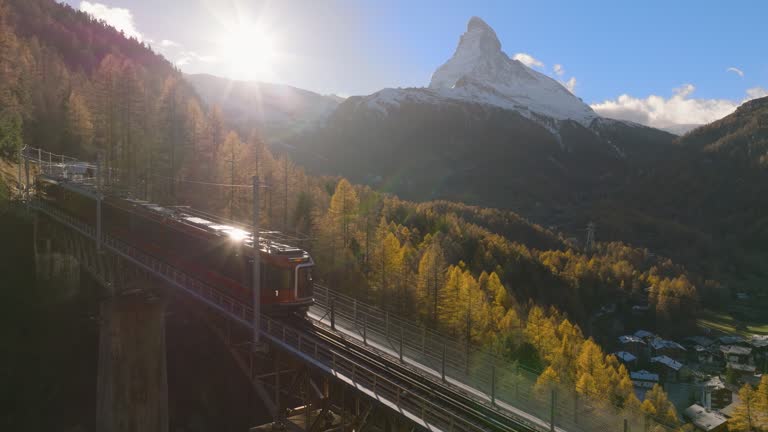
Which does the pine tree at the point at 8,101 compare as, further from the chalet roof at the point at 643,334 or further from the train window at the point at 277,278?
the chalet roof at the point at 643,334

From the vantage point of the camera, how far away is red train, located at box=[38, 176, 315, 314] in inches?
947

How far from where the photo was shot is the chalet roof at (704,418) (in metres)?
55.7

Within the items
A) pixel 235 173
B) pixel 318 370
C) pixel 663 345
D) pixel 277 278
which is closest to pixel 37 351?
pixel 277 278

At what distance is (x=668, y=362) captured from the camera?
3381 inches

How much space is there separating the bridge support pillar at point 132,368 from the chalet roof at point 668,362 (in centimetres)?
8456

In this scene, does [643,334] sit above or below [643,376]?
below

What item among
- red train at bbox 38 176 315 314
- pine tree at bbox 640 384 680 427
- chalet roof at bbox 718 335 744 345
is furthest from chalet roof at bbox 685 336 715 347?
red train at bbox 38 176 315 314

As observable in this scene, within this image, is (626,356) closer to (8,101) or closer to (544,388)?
(544,388)

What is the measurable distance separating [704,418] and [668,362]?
3068 cm

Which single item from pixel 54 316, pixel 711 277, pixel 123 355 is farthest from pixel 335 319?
pixel 711 277

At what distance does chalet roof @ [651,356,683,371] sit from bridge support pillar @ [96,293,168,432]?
84.6 metres

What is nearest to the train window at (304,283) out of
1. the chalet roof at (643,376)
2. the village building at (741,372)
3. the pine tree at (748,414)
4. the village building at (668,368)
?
the pine tree at (748,414)

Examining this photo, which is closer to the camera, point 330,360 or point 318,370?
point 318,370

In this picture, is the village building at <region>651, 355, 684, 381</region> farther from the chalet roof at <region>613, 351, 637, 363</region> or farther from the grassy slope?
the grassy slope
